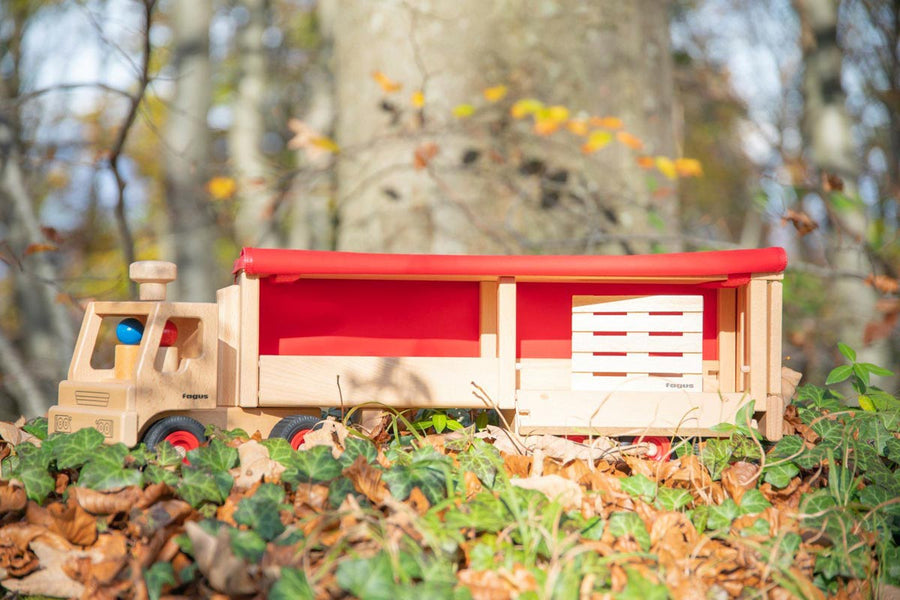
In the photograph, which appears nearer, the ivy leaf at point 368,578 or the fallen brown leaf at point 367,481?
the ivy leaf at point 368,578

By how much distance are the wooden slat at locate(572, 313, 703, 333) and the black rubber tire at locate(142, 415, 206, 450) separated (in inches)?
46.4

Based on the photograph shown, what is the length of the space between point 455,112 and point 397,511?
2.56 meters

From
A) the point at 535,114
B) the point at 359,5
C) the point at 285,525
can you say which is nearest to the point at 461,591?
the point at 285,525

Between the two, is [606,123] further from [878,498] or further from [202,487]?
[202,487]

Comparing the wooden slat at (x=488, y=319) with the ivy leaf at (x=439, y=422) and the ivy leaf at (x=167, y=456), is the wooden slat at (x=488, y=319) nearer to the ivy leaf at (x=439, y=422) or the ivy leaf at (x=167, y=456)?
the ivy leaf at (x=439, y=422)

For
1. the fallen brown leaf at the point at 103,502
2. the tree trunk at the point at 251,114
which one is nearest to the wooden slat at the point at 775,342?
the fallen brown leaf at the point at 103,502

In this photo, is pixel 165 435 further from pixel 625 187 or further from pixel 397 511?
pixel 625 187

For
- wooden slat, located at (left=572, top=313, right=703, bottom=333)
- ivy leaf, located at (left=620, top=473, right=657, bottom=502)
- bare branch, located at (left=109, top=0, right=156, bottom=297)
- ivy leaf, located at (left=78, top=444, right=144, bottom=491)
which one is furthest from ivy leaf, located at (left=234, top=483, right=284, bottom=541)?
bare branch, located at (left=109, top=0, right=156, bottom=297)

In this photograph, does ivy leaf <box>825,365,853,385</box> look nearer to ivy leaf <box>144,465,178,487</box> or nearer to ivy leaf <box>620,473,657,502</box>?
ivy leaf <box>620,473,657,502</box>

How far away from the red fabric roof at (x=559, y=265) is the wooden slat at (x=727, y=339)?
0.25 m

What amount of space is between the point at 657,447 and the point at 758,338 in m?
0.44

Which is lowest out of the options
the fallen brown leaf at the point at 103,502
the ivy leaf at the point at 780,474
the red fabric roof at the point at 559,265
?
the fallen brown leaf at the point at 103,502

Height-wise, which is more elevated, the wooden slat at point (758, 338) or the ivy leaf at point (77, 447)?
the wooden slat at point (758, 338)

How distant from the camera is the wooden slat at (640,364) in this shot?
245cm
